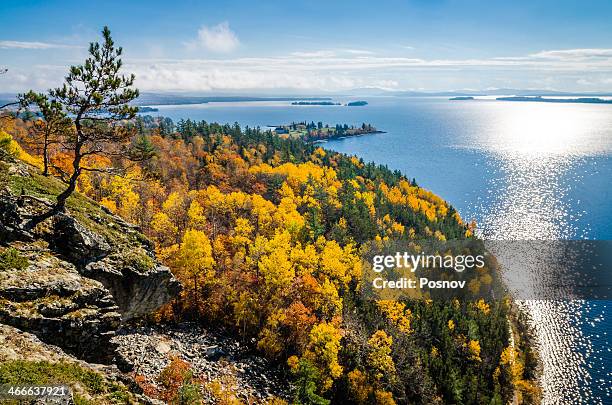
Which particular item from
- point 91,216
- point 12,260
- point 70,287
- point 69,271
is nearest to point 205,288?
point 91,216

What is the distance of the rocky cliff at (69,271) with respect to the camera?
66.6ft

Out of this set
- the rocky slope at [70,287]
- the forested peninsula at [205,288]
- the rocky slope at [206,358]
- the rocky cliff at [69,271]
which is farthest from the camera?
the rocky slope at [206,358]

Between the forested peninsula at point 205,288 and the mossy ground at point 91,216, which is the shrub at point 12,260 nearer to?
the forested peninsula at point 205,288

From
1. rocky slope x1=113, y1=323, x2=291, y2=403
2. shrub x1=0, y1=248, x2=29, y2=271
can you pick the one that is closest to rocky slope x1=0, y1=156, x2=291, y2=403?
shrub x1=0, y1=248, x2=29, y2=271

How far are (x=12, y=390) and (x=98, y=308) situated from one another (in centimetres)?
776

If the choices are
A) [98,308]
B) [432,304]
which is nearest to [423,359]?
[432,304]

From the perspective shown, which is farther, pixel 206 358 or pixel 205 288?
pixel 205 288

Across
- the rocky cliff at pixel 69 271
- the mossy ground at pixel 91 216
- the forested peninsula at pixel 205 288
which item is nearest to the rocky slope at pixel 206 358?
the forested peninsula at pixel 205 288

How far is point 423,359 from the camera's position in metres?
66.6

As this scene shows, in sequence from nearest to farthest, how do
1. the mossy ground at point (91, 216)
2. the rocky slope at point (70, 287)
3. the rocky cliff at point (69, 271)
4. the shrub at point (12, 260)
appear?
the rocky slope at point (70, 287)
the rocky cliff at point (69, 271)
the shrub at point (12, 260)
the mossy ground at point (91, 216)

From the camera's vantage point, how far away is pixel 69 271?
76.5 ft

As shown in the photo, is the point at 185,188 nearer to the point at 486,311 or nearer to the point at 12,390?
the point at 486,311

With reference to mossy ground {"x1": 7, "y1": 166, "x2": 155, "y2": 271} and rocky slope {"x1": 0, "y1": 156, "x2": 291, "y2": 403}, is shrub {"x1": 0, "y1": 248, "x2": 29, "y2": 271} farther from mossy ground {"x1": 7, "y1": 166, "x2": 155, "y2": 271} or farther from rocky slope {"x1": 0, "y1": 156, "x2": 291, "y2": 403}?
mossy ground {"x1": 7, "y1": 166, "x2": 155, "y2": 271}

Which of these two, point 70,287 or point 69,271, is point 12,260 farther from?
point 70,287
